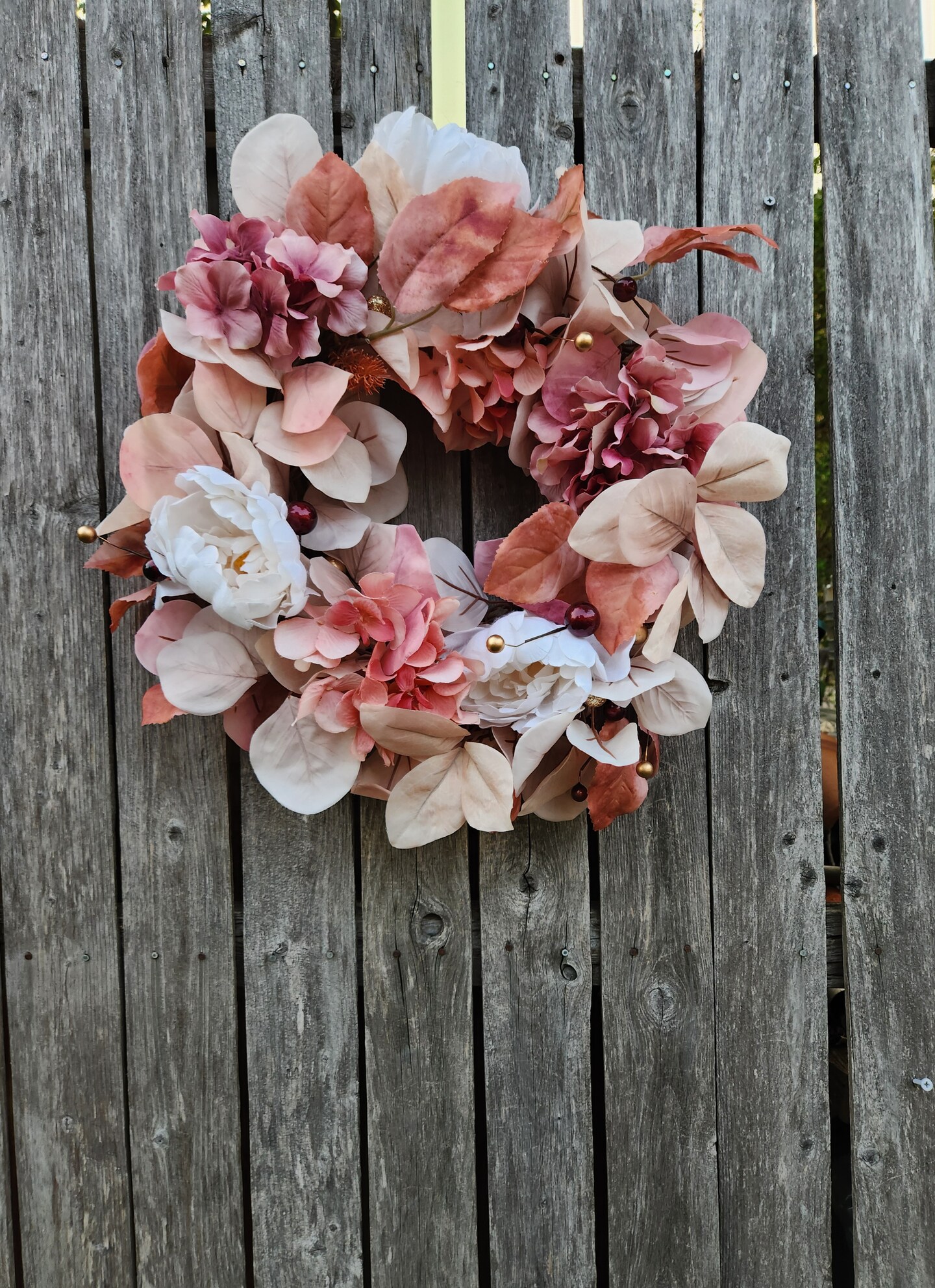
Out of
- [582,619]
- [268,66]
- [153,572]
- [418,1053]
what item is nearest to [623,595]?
[582,619]

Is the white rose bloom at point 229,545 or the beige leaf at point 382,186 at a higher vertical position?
the beige leaf at point 382,186

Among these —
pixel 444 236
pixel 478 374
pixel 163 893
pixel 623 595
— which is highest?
pixel 444 236

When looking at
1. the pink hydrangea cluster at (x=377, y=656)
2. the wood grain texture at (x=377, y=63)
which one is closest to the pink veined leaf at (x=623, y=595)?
the pink hydrangea cluster at (x=377, y=656)

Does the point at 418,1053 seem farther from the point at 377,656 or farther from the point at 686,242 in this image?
the point at 686,242

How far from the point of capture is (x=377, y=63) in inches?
37.3

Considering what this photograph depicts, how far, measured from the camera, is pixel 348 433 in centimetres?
87

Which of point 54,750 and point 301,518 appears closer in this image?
point 301,518

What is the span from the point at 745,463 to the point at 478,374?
11.5 inches

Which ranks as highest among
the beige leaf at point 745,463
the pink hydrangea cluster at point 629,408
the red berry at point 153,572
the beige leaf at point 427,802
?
the pink hydrangea cluster at point 629,408

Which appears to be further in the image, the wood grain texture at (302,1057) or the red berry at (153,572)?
the wood grain texture at (302,1057)

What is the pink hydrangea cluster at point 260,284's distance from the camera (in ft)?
2.62

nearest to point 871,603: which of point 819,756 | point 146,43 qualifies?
point 819,756

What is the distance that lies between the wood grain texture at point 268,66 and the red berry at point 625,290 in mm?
391

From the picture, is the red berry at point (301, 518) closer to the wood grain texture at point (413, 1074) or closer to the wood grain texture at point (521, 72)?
the wood grain texture at point (413, 1074)
